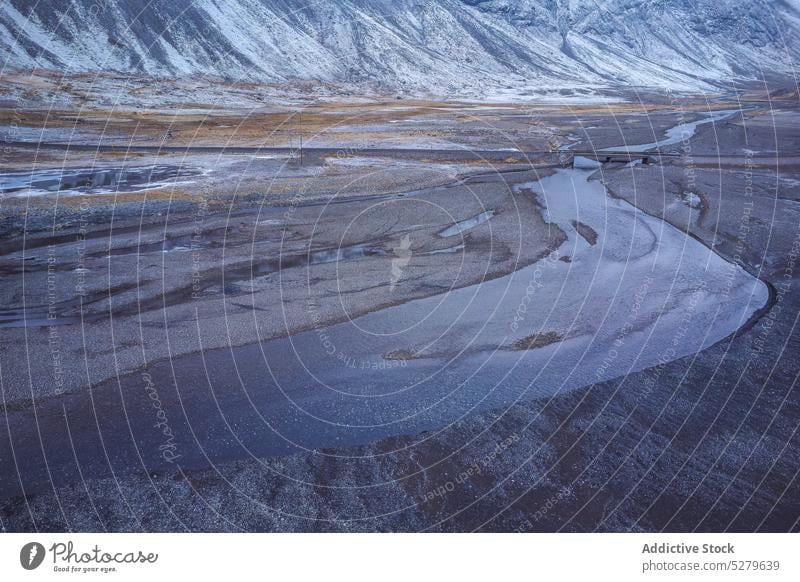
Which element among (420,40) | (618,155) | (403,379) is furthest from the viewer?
(420,40)

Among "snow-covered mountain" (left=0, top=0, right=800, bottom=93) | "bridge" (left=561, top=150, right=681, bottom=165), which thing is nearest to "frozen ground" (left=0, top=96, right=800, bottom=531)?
"bridge" (left=561, top=150, right=681, bottom=165)

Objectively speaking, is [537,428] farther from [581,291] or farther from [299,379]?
[581,291]

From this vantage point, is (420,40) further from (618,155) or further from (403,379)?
(403,379)

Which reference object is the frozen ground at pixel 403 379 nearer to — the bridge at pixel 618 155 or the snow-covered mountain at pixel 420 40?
the bridge at pixel 618 155

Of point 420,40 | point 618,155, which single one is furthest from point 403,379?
point 420,40

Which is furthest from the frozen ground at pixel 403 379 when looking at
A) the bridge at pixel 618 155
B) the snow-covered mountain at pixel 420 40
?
the snow-covered mountain at pixel 420 40

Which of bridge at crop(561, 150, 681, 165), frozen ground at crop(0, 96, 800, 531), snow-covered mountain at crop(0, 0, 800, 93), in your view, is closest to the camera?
frozen ground at crop(0, 96, 800, 531)

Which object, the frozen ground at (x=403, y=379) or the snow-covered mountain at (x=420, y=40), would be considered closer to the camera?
the frozen ground at (x=403, y=379)

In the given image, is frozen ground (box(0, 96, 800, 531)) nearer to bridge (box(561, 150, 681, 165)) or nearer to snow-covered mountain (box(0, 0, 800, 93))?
bridge (box(561, 150, 681, 165))

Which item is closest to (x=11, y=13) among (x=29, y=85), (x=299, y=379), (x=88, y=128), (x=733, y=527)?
(x=29, y=85)
